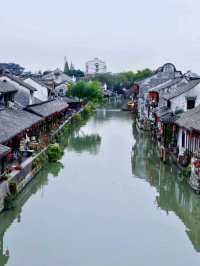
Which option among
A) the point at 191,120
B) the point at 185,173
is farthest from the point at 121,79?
the point at 185,173

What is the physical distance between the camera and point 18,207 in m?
20.4

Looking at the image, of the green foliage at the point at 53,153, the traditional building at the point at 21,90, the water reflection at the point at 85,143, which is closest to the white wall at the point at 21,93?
the traditional building at the point at 21,90

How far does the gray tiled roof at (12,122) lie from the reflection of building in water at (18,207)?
2.56 meters

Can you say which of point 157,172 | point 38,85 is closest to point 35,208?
point 157,172

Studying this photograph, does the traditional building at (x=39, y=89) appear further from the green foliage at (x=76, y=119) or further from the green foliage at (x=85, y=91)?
the green foliage at (x=85, y=91)

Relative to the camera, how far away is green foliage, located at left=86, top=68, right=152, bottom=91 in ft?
426

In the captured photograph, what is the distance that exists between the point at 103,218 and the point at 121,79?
115893 millimetres

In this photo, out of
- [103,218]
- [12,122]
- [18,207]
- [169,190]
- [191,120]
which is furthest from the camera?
[12,122]

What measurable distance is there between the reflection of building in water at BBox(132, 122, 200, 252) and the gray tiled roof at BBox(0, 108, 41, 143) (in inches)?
267

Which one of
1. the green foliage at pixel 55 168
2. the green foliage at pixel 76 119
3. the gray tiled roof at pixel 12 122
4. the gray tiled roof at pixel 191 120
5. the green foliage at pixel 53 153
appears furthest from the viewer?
the green foliage at pixel 76 119

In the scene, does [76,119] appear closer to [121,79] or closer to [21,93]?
[21,93]

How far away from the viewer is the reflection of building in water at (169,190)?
19.0 m

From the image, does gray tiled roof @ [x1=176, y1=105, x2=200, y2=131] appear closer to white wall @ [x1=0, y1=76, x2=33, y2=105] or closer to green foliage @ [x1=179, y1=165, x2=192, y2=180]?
green foliage @ [x1=179, y1=165, x2=192, y2=180]

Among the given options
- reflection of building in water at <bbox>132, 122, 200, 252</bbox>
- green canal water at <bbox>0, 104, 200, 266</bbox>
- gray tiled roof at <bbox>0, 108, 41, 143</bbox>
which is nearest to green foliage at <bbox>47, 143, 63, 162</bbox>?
green canal water at <bbox>0, 104, 200, 266</bbox>
